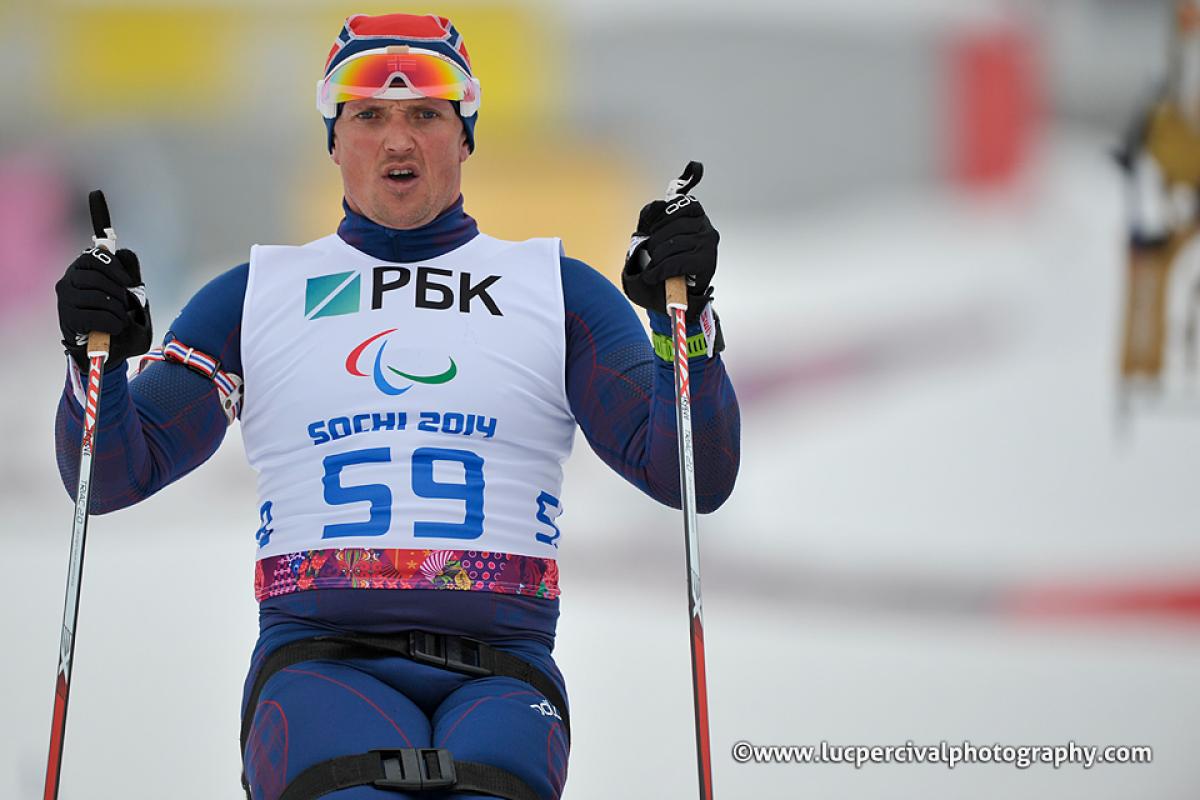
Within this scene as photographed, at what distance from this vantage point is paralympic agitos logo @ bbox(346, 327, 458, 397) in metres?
2.22

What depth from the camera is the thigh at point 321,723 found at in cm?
190

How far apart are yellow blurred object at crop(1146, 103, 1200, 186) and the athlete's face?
2530 millimetres

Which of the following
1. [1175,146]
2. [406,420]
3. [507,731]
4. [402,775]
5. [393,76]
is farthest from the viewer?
[1175,146]

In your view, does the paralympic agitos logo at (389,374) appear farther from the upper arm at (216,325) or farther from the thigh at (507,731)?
the thigh at (507,731)

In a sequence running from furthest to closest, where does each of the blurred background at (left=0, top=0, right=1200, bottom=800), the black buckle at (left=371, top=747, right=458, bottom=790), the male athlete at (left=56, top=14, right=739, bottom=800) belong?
the blurred background at (left=0, top=0, right=1200, bottom=800) → the male athlete at (left=56, top=14, right=739, bottom=800) → the black buckle at (left=371, top=747, right=458, bottom=790)

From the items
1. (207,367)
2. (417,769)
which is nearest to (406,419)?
(207,367)

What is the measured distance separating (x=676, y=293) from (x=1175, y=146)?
2.65 m

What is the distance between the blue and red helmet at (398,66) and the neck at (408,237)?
0.13 meters

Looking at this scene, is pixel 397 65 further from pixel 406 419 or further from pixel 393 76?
pixel 406 419

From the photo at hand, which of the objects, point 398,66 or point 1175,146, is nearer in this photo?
point 398,66

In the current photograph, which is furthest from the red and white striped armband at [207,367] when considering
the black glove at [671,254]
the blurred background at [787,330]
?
the blurred background at [787,330]

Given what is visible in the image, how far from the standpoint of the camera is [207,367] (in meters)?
2.30

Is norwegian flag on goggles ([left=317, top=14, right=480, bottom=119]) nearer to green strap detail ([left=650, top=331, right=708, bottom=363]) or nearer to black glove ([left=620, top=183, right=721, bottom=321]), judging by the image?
black glove ([left=620, top=183, right=721, bottom=321])

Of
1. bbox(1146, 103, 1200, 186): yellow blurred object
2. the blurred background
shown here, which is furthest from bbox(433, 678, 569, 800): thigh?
bbox(1146, 103, 1200, 186): yellow blurred object
